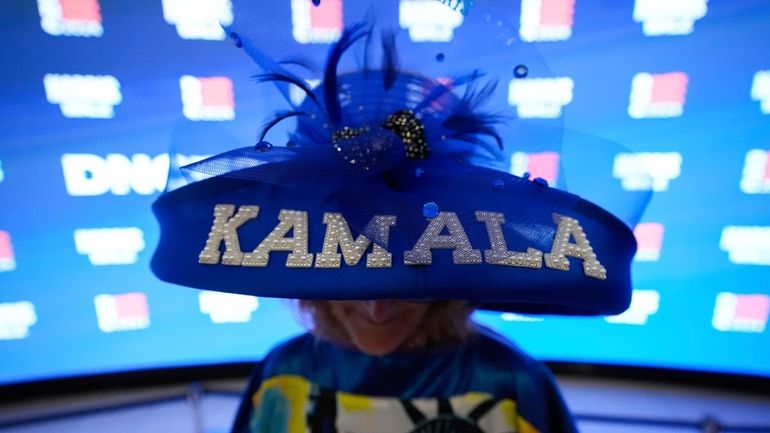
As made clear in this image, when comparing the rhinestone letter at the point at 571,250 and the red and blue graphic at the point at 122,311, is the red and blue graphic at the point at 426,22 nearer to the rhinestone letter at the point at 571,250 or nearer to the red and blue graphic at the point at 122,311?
the rhinestone letter at the point at 571,250

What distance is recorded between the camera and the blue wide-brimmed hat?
0.31m

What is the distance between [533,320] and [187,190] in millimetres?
684

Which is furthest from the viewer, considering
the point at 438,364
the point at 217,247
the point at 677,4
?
the point at 677,4

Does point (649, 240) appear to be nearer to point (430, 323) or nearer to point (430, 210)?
point (430, 323)

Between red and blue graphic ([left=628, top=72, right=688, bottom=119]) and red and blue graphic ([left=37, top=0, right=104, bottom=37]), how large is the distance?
811 mm

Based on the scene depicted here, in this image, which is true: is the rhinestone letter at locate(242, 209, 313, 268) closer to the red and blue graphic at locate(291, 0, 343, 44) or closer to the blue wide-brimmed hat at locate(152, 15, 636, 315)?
the blue wide-brimmed hat at locate(152, 15, 636, 315)

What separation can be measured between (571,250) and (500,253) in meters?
0.06

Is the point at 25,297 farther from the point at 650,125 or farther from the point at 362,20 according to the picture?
the point at 650,125

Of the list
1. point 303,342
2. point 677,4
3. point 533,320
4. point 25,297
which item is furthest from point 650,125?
point 25,297

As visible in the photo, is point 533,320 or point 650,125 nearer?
point 650,125

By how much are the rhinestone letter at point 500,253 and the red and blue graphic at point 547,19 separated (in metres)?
0.44

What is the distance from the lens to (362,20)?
36 centimetres

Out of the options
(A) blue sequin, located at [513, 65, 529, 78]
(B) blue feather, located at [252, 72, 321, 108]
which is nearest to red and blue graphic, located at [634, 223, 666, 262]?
(A) blue sequin, located at [513, 65, 529, 78]

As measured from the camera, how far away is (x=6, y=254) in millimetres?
716
